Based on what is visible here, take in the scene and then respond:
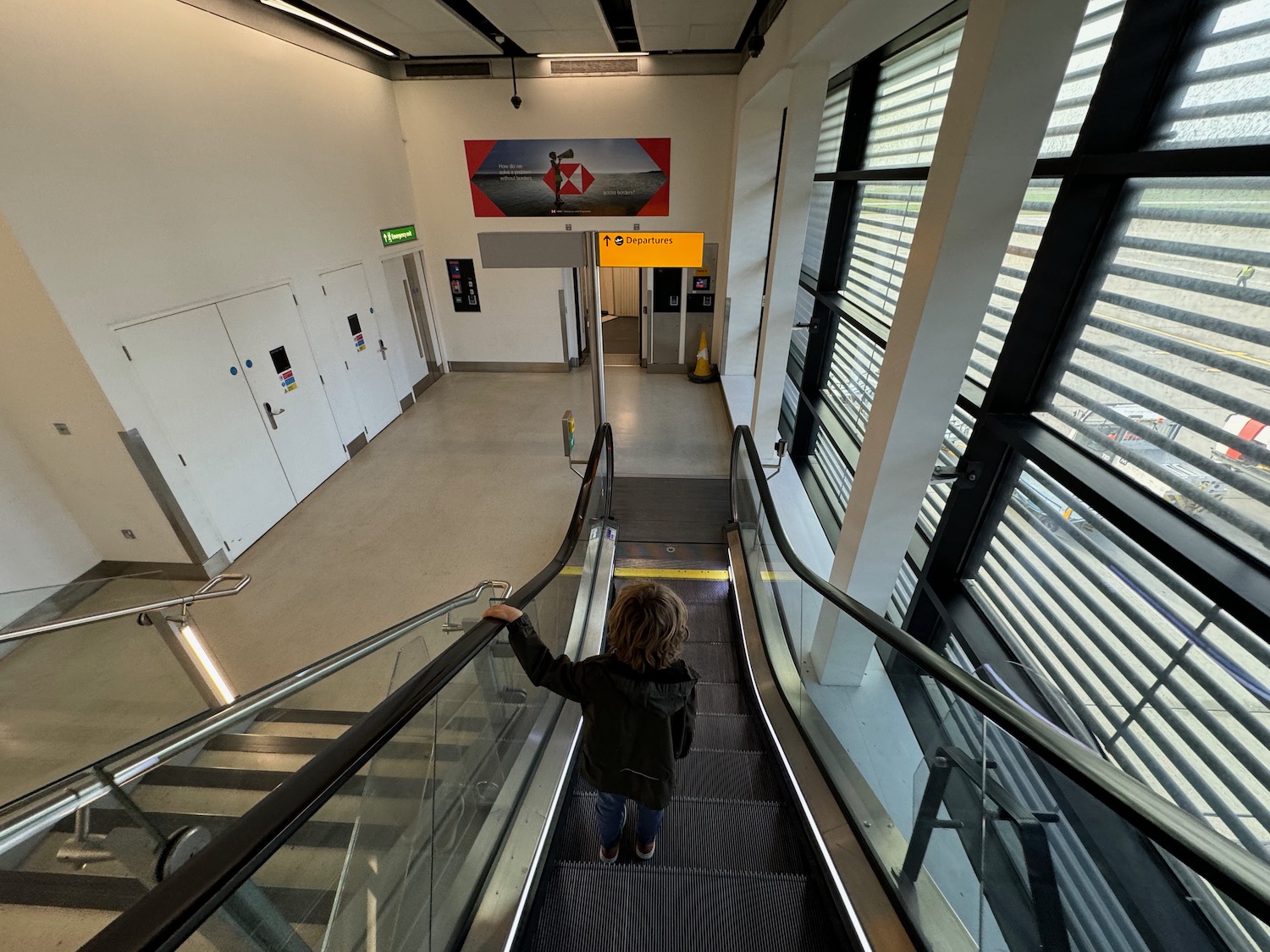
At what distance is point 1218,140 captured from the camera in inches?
72.0

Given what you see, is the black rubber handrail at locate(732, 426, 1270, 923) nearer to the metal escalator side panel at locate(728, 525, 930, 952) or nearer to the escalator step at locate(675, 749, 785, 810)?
the metal escalator side panel at locate(728, 525, 930, 952)

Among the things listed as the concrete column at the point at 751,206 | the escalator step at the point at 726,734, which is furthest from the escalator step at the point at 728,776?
the concrete column at the point at 751,206

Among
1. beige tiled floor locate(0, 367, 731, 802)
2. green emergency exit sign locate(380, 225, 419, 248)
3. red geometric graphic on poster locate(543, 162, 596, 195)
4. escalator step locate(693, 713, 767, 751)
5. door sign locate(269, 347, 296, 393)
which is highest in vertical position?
red geometric graphic on poster locate(543, 162, 596, 195)

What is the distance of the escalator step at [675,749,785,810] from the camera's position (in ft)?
8.58

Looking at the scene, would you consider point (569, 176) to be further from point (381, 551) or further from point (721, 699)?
point (721, 699)

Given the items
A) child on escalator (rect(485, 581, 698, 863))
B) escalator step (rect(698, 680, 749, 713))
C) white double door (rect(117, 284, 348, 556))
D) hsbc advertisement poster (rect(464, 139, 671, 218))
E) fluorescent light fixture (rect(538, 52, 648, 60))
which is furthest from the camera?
hsbc advertisement poster (rect(464, 139, 671, 218))

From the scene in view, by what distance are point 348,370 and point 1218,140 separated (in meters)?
8.35

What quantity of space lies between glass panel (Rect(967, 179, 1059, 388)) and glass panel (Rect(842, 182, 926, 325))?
3.29 ft

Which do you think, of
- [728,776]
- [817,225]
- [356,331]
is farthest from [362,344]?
[728,776]

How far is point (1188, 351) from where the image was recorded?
6.37 ft

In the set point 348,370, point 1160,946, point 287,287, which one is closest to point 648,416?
point 348,370

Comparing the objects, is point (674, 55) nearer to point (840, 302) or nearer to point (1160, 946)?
point (840, 302)

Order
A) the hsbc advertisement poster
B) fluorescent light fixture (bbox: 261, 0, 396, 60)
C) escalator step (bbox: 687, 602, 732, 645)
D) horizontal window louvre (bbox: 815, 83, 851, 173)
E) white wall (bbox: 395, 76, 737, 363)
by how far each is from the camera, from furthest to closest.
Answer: the hsbc advertisement poster → white wall (bbox: 395, 76, 737, 363) → fluorescent light fixture (bbox: 261, 0, 396, 60) → horizontal window louvre (bbox: 815, 83, 851, 173) → escalator step (bbox: 687, 602, 732, 645)

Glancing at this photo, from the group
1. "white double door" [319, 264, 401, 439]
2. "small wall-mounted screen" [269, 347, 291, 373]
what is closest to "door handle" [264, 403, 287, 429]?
"small wall-mounted screen" [269, 347, 291, 373]
